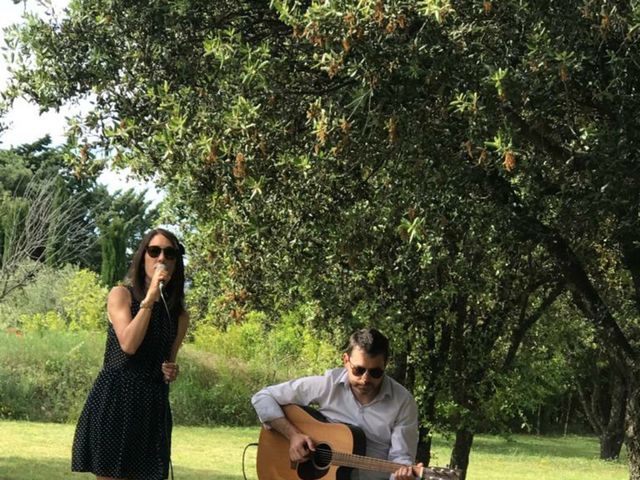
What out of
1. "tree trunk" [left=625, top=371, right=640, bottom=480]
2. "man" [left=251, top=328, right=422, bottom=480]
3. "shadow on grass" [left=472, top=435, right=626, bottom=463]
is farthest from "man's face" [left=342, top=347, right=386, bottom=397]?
"shadow on grass" [left=472, top=435, right=626, bottom=463]

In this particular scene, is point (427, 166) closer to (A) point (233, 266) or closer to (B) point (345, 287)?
(A) point (233, 266)

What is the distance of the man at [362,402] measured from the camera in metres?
4.57

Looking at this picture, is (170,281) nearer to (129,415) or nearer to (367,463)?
(129,415)

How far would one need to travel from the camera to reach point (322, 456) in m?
4.79

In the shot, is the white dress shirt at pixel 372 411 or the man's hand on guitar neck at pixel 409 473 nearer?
the man's hand on guitar neck at pixel 409 473

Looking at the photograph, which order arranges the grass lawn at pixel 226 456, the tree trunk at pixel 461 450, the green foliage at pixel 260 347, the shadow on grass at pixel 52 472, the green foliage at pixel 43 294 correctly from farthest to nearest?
the green foliage at pixel 43 294 < the green foliage at pixel 260 347 < the grass lawn at pixel 226 456 < the shadow on grass at pixel 52 472 < the tree trunk at pixel 461 450

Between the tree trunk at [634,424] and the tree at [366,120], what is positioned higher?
the tree at [366,120]

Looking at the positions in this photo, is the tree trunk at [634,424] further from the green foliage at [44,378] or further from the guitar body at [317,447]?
the green foliage at [44,378]

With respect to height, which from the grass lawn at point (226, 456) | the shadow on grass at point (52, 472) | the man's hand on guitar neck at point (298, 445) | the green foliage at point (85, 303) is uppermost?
the green foliage at point (85, 303)

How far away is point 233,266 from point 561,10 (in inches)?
117

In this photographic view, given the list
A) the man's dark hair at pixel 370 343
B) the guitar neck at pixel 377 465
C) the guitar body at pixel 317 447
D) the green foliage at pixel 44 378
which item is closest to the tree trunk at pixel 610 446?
the green foliage at pixel 44 378

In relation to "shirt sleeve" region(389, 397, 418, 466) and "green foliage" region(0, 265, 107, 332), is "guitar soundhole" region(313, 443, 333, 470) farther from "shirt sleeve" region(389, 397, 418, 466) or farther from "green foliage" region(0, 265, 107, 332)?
"green foliage" region(0, 265, 107, 332)

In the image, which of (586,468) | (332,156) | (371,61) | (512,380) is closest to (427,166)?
(332,156)

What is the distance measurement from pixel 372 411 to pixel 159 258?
1.26 metres
